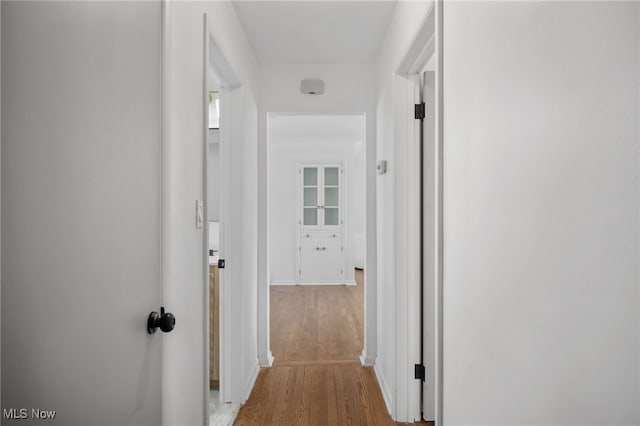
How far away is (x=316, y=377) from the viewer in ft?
9.88

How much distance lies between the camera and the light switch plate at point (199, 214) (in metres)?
1.62

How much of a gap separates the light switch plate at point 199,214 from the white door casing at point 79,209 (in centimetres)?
39

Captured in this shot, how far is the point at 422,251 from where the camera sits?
2363 mm

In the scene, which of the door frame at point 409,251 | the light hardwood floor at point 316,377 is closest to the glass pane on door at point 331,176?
the light hardwood floor at point 316,377

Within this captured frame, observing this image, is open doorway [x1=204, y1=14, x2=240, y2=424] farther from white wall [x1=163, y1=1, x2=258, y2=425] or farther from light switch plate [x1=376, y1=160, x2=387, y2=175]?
light switch plate [x1=376, y1=160, x2=387, y2=175]

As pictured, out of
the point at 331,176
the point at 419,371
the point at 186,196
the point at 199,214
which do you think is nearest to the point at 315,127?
the point at 331,176

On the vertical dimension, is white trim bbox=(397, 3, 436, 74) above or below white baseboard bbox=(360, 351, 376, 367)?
above

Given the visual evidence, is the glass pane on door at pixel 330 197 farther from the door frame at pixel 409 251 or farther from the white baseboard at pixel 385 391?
the door frame at pixel 409 251

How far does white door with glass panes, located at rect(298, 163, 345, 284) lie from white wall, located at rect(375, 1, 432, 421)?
12.4 feet

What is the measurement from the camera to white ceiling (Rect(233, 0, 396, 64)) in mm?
2410

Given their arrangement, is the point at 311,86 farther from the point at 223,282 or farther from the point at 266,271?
the point at 223,282

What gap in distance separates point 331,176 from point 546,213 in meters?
6.03

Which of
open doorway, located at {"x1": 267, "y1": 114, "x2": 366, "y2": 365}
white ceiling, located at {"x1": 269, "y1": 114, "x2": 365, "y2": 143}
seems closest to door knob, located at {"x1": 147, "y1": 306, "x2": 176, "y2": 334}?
white ceiling, located at {"x1": 269, "y1": 114, "x2": 365, "y2": 143}

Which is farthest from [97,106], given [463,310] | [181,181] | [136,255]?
[463,310]
